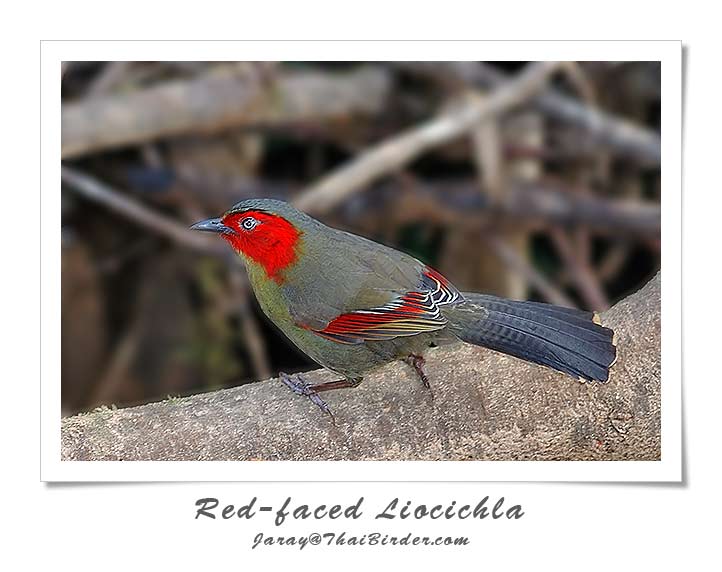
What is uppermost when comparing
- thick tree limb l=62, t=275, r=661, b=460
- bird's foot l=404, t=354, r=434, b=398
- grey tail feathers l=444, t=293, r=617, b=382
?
grey tail feathers l=444, t=293, r=617, b=382

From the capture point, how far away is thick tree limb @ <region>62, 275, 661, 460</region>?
3070 mm

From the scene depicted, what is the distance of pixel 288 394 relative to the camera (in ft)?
10.4

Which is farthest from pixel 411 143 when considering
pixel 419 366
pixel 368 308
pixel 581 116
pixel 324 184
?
pixel 368 308

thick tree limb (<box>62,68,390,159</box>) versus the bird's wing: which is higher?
thick tree limb (<box>62,68,390,159</box>)

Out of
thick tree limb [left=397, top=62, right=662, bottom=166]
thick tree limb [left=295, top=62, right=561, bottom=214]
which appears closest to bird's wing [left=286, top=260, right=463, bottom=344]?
thick tree limb [left=397, top=62, right=662, bottom=166]

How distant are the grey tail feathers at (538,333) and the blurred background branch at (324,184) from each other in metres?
1.56

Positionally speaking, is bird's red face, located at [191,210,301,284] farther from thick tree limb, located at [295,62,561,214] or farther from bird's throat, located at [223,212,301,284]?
thick tree limb, located at [295,62,561,214]

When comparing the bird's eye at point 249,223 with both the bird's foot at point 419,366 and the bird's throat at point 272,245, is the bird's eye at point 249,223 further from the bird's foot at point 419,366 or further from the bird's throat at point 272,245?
the bird's foot at point 419,366

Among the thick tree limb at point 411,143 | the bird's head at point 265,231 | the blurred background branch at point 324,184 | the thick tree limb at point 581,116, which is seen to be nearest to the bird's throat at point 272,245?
the bird's head at point 265,231

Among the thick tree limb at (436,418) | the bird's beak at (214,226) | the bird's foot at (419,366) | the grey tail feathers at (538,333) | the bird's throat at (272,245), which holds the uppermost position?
the bird's beak at (214,226)

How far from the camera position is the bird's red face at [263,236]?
3020 millimetres
